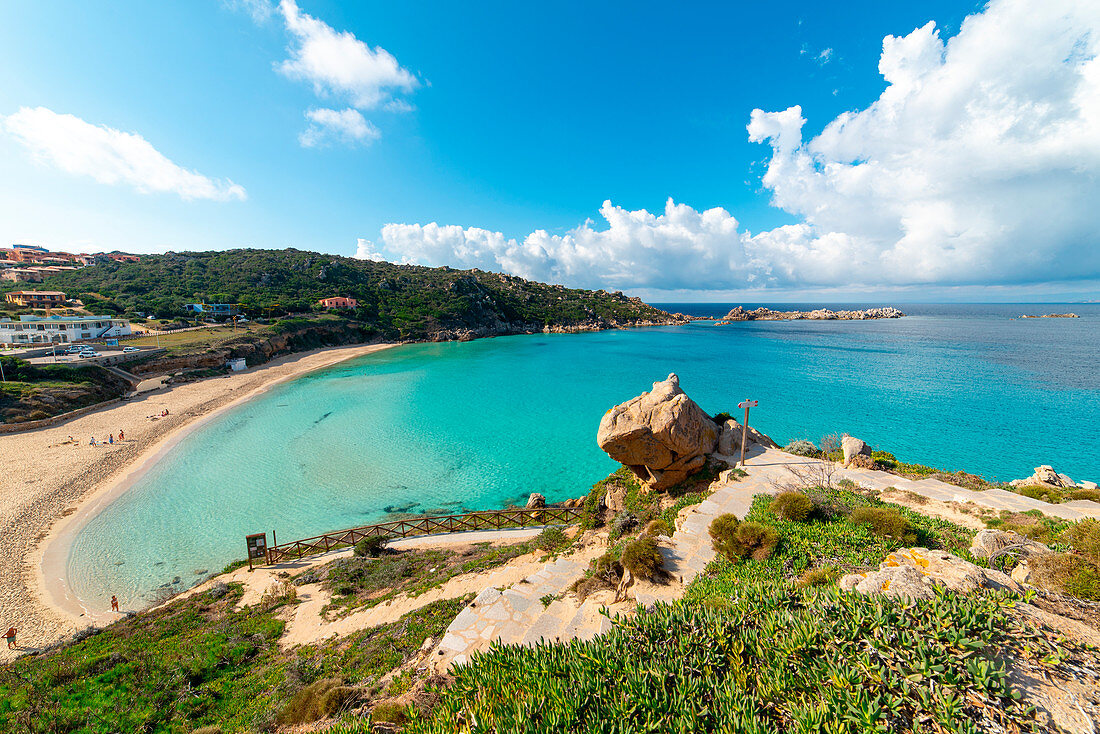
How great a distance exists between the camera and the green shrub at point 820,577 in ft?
21.5

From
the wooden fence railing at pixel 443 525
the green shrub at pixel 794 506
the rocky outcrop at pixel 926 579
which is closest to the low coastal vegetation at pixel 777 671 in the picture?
the rocky outcrop at pixel 926 579

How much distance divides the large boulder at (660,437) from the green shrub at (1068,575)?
8.46m

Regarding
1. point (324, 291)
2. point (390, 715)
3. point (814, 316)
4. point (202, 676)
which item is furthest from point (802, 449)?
point (814, 316)

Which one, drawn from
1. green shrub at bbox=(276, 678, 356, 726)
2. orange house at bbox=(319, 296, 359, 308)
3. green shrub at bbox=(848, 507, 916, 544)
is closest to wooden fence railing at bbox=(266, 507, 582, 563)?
green shrub at bbox=(276, 678, 356, 726)

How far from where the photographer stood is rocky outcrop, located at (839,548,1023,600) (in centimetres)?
482

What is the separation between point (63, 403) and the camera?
3269 centimetres

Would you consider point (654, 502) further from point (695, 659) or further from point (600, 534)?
point (695, 659)

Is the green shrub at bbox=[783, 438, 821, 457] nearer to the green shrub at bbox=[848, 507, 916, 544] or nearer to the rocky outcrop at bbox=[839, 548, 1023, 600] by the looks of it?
the green shrub at bbox=[848, 507, 916, 544]

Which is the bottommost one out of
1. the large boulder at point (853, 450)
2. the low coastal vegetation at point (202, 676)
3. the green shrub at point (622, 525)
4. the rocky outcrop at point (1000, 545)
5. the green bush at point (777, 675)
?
the low coastal vegetation at point (202, 676)

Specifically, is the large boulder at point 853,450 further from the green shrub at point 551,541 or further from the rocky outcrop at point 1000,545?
the green shrub at point 551,541

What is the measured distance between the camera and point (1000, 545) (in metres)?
7.23

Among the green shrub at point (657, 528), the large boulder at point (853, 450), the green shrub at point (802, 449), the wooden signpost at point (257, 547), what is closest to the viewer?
the green shrub at point (657, 528)

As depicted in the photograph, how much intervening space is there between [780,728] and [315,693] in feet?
26.5

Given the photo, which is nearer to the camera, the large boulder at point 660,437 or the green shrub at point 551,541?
the green shrub at point 551,541
